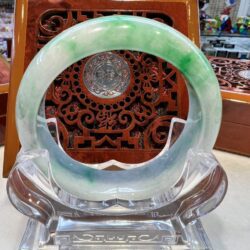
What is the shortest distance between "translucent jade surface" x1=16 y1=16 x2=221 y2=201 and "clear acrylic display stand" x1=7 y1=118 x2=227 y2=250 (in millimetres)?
16

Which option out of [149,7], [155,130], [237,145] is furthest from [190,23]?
[237,145]

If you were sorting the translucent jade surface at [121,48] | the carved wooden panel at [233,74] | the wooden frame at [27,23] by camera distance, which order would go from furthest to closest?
the carved wooden panel at [233,74] → the wooden frame at [27,23] → the translucent jade surface at [121,48]

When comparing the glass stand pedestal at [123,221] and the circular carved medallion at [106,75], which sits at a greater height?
the circular carved medallion at [106,75]

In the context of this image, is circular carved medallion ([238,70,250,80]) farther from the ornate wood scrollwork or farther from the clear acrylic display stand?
the clear acrylic display stand

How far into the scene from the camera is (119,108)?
707 millimetres

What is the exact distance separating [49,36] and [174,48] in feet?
1.08

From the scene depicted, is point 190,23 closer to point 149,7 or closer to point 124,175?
point 149,7

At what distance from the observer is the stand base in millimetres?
496

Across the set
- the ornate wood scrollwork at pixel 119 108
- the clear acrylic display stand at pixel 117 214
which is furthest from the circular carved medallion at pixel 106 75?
the clear acrylic display stand at pixel 117 214

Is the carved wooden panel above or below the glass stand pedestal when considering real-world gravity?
above

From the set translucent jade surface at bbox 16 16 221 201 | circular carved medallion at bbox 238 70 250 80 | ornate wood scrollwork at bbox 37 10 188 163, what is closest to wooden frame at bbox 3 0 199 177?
ornate wood scrollwork at bbox 37 10 188 163

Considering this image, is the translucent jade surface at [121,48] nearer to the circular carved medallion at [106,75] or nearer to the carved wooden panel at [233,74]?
the circular carved medallion at [106,75]

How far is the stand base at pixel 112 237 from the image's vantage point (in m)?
0.50

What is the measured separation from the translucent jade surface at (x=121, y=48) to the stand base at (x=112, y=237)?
4 centimetres
